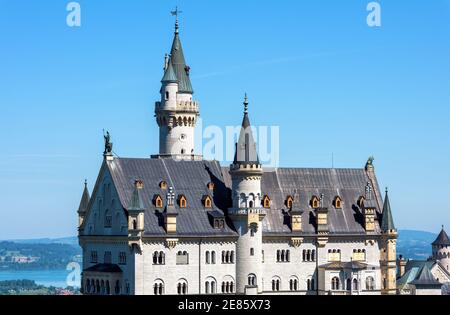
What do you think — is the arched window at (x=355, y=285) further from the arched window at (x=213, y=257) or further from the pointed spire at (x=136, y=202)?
the pointed spire at (x=136, y=202)

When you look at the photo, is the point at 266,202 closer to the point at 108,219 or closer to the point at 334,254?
the point at 334,254

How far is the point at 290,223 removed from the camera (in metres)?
119

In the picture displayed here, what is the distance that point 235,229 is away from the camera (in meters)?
114

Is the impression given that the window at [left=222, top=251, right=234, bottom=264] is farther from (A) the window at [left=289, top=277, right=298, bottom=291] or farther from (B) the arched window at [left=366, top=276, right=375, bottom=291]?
(B) the arched window at [left=366, top=276, right=375, bottom=291]

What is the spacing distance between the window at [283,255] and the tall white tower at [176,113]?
18.3 meters

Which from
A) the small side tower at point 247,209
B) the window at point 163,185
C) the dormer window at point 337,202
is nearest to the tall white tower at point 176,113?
the dormer window at point 337,202

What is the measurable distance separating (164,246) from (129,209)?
4.98 metres

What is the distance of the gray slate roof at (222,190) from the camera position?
110562 millimetres

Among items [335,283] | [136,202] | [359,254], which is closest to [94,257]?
[136,202]

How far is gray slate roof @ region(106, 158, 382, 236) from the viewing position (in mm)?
110562

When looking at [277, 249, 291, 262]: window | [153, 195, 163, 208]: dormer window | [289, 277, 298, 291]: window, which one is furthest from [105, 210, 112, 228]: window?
[289, 277, 298, 291]: window
